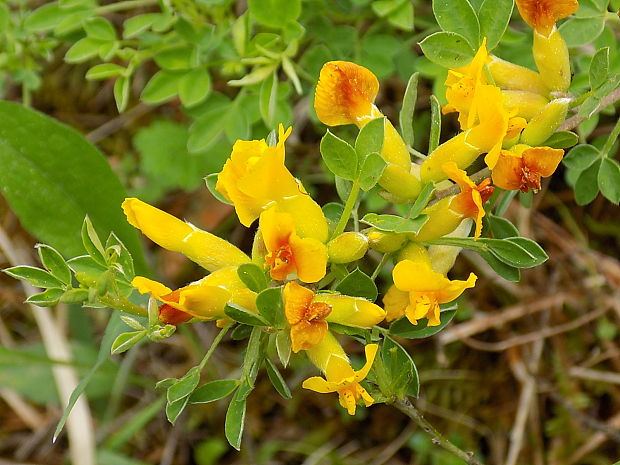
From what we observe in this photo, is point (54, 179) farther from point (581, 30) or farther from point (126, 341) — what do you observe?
point (581, 30)

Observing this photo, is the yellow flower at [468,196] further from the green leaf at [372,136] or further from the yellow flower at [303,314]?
the yellow flower at [303,314]

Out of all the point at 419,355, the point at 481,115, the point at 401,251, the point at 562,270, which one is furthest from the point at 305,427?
the point at 481,115

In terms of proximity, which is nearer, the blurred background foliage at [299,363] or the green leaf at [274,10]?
the green leaf at [274,10]

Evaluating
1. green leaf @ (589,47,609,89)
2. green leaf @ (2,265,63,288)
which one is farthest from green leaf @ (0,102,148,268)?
green leaf @ (589,47,609,89)

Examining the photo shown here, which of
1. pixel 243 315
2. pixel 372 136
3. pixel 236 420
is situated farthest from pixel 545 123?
pixel 236 420

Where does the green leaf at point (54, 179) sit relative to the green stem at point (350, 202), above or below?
below

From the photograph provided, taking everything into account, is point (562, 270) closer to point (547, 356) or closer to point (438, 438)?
point (547, 356)

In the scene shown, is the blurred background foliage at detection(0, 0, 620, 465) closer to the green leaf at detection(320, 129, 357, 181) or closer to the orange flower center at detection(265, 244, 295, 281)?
the green leaf at detection(320, 129, 357, 181)

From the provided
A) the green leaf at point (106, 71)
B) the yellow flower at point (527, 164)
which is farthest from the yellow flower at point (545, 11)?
the green leaf at point (106, 71)
